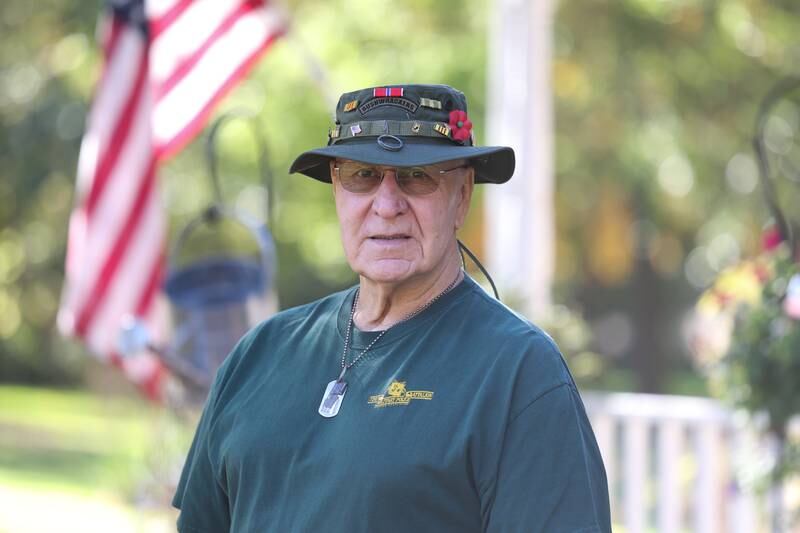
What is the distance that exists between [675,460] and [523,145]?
1776mm

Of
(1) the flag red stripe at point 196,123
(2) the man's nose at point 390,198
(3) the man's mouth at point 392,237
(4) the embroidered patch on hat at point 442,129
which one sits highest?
(1) the flag red stripe at point 196,123

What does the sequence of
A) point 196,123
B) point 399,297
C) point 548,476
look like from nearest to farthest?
point 548,476
point 399,297
point 196,123

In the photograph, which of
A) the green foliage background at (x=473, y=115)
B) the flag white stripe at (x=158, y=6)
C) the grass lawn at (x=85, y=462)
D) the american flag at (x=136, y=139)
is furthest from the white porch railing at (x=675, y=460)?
the flag white stripe at (x=158, y=6)

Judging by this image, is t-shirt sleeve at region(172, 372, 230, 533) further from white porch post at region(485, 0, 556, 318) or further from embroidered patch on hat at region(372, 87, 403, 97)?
white porch post at region(485, 0, 556, 318)

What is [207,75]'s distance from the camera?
573 cm

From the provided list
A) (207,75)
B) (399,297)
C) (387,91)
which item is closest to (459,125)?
(387,91)

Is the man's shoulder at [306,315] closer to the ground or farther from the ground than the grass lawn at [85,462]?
farther from the ground

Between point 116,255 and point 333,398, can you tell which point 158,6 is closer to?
point 116,255

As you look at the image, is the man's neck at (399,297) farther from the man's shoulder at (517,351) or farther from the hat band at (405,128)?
the hat band at (405,128)

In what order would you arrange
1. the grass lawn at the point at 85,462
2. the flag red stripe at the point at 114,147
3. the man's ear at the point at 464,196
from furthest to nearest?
the flag red stripe at the point at 114,147
the grass lawn at the point at 85,462
the man's ear at the point at 464,196

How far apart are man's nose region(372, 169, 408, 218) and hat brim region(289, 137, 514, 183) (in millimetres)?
Result: 64

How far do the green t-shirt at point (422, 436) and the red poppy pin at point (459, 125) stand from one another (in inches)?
10.7

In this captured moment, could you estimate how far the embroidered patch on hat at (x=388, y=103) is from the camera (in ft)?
7.52

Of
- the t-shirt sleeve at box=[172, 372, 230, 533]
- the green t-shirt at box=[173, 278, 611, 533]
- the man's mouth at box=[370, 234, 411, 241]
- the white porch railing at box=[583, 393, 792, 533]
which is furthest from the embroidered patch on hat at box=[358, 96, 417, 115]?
the white porch railing at box=[583, 393, 792, 533]
